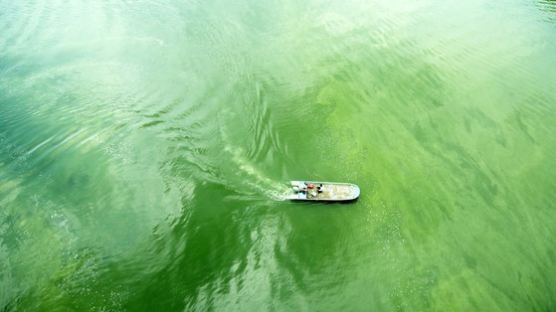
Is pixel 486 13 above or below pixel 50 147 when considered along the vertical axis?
above

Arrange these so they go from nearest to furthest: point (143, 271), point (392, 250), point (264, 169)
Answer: point (143, 271)
point (392, 250)
point (264, 169)

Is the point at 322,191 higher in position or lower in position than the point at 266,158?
lower

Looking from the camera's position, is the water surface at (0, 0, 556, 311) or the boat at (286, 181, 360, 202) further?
the boat at (286, 181, 360, 202)

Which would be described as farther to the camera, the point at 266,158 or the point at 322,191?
the point at 266,158

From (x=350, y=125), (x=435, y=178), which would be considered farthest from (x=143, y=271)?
(x=435, y=178)

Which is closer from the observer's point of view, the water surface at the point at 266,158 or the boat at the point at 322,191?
the water surface at the point at 266,158

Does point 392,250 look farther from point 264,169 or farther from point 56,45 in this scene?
point 56,45

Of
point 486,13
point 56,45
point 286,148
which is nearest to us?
point 286,148

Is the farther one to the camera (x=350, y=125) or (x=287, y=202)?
(x=350, y=125)
